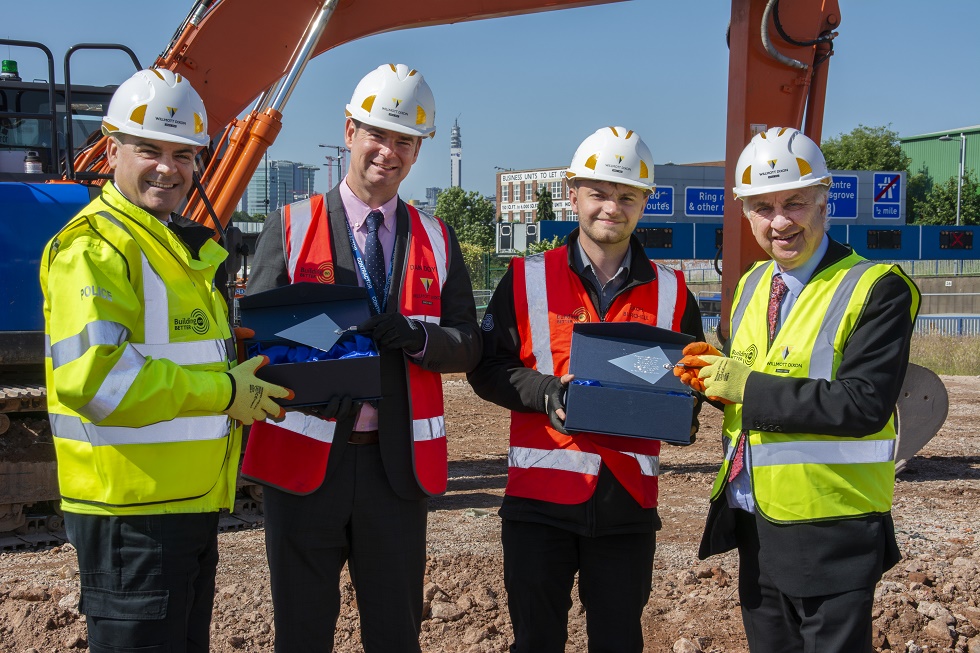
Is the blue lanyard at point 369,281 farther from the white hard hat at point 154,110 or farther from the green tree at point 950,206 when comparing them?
the green tree at point 950,206

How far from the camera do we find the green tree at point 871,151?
2571 inches

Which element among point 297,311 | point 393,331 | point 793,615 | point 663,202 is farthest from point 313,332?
point 663,202

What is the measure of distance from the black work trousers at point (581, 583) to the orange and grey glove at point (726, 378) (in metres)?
0.68

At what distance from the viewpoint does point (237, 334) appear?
→ 11.1 feet

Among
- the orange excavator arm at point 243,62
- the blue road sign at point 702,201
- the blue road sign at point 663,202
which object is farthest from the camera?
the blue road sign at point 702,201

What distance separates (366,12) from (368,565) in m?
5.45

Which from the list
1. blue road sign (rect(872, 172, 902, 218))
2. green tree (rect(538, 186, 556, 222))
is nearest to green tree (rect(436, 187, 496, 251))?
green tree (rect(538, 186, 556, 222))

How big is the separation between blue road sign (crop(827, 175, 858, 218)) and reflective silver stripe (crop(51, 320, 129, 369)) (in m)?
36.3

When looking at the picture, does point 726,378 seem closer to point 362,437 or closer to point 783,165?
point 783,165

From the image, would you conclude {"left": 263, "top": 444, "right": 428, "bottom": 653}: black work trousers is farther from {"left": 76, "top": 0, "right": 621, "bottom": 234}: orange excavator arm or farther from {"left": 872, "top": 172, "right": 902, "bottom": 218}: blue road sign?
{"left": 872, "top": 172, "right": 902, "bottom": 218}: blue road sign

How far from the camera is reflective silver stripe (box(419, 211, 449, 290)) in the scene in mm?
3684

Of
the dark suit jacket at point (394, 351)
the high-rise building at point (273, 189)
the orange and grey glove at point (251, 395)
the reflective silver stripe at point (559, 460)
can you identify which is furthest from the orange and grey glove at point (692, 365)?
the high-rise building at point (273, 189)

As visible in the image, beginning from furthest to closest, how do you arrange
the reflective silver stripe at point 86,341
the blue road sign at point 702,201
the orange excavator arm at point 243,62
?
the blue road sign at point 702,201 → the orange excavator arm at point 243,62 → the reflective silver stripe at point 86,341

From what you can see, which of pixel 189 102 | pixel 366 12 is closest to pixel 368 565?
pixel 189 102
